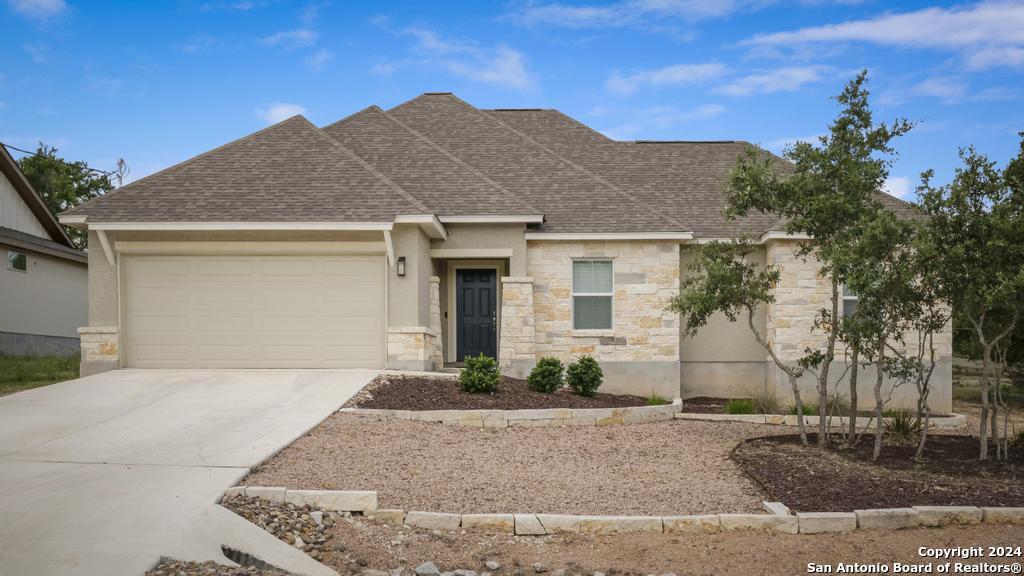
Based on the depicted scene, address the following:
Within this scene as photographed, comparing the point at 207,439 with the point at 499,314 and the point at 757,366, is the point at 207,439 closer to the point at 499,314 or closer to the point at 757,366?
the point at 499,314

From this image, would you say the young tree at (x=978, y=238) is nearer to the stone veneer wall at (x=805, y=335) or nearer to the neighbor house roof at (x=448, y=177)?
the neighbor house roof at (x=448, y=177)

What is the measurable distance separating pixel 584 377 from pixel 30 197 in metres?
19.2

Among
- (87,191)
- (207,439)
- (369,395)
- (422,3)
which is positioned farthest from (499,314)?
(87,191)

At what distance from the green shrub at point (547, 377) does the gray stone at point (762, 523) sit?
22.1 feet

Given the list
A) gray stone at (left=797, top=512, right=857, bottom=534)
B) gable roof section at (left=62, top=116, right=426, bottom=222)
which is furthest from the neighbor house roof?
gray stone at (left=797, top=512, right=857, bottom=534)

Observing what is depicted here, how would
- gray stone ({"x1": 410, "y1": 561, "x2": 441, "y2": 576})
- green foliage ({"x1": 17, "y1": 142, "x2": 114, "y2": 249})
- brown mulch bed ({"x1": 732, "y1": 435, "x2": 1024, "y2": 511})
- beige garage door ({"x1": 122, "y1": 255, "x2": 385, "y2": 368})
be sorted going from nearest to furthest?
gray stone ({"x1": 410, "y1": 561, "x2": 441, "y2": 576}) → brown mulch bed ({"x1": 732, "y1": 435, "x2": 1024, "y2": 511}) → beige garage door ({"x1": 122, "y1": 255, "x2": 385, "y2": 368}) → green foliage ({"x1": 17, "y1": 142, "x2": 114, "y2": 249})

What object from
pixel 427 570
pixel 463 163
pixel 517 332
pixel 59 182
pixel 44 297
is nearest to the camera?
pixel 427 570

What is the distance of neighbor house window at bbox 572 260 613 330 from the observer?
16.4 m

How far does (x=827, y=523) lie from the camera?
22.9 feet

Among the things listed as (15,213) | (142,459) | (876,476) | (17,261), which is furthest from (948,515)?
(15,213)

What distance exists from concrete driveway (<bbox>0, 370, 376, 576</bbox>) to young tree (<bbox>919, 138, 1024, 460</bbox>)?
744 cm

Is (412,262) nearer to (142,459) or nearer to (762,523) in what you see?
(142,459)

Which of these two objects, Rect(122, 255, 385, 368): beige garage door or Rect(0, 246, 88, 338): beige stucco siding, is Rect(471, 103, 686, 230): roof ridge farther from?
Rect(0, 246, 88, 338): beige stucco siding

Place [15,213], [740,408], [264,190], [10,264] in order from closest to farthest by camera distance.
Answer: [740,408], [264,190], [10,264], [15,213]
